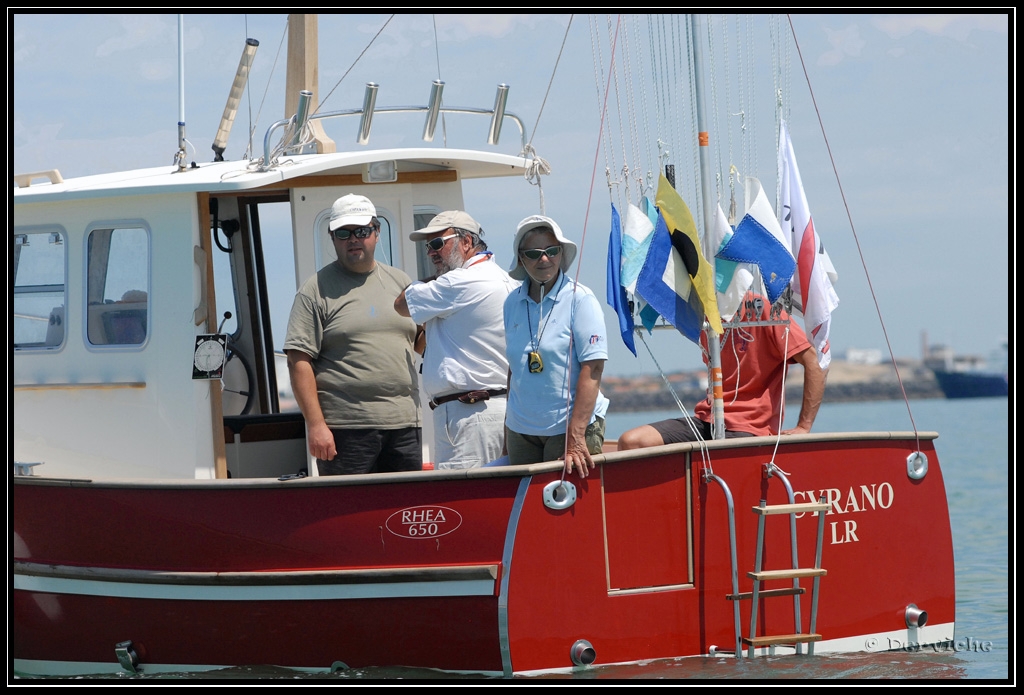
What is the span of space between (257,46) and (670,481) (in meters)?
3.74

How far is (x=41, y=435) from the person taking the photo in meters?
7.38

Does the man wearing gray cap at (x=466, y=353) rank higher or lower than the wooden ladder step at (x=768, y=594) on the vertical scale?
higher

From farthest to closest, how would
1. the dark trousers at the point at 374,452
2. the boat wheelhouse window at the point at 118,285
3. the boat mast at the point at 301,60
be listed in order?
the boat mast at the point at 301,60
the boat wheelhouse window at the point at 118,285
the dark trousers at the point at 374,452

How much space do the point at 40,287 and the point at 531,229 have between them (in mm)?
3111

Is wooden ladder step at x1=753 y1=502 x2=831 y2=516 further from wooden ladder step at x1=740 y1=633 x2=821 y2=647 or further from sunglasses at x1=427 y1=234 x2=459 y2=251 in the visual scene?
sunglasses at x1=427 y1=234 x2=459 y2=251

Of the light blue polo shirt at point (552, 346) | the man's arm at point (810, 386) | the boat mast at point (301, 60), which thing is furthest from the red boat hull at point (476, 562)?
the boat mast at point (301, 60)

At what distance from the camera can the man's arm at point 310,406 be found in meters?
6.39

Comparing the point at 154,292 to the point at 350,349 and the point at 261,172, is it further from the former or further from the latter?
the point at 350,349

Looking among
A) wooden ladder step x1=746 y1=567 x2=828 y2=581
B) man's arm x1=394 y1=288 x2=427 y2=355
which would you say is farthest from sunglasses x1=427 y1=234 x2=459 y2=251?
wooden ladder step x1=746 y1=567 x2=828 y2=581

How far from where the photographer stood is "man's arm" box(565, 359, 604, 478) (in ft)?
19.5

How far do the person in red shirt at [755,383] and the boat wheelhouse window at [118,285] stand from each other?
8.85 feet

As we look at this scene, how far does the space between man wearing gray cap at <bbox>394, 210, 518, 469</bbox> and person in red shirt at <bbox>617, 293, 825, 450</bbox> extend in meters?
0.82

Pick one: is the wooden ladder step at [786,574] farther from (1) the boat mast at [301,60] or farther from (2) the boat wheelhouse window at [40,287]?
(2) the boat wheelhouse window at [40,287]
